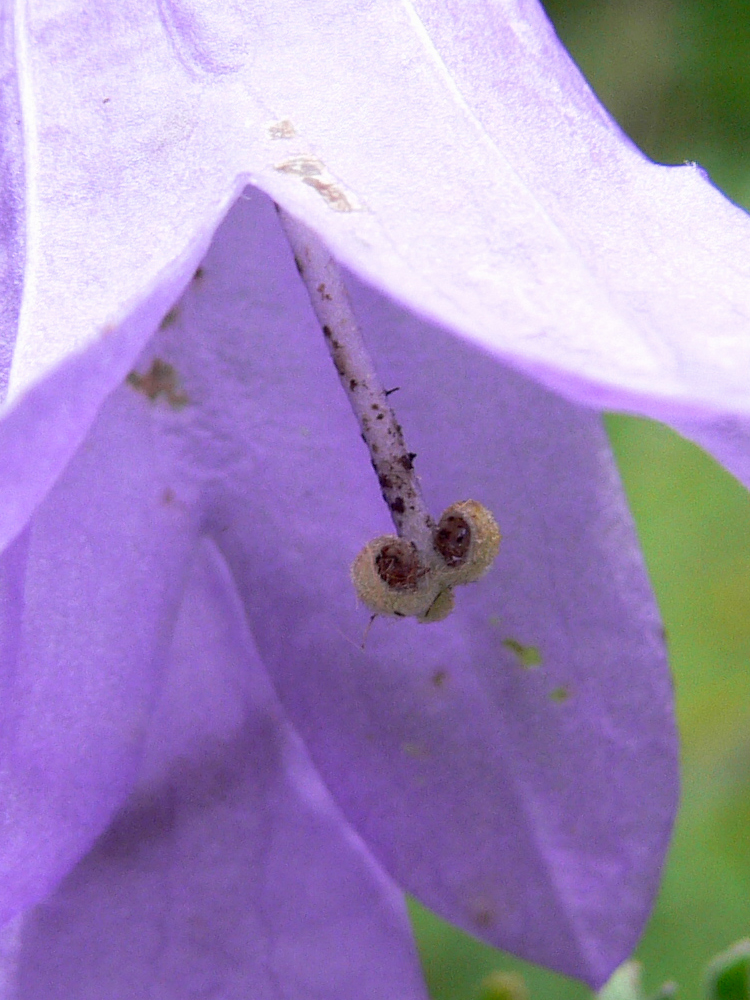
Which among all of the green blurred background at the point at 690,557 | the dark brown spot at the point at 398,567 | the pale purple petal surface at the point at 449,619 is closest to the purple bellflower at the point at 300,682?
the pale purple petal surface at the point at 449,619

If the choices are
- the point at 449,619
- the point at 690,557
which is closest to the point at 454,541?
the point at 449,619

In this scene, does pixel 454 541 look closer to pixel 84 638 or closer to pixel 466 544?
pixel 466 544

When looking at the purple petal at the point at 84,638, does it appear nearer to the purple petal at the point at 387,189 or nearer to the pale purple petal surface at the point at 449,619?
the pale purple petal surface at the point at 449,619

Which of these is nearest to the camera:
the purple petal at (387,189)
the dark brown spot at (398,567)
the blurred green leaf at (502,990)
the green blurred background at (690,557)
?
the purple petal at (387,189)

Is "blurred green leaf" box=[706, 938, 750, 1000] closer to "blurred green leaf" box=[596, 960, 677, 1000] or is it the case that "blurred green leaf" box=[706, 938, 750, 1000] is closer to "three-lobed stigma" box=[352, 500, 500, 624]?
"blurred green leaf" box=[596, 960, 677, 1000]

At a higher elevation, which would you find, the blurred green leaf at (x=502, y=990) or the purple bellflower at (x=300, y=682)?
the purple bellflower at (x=300, y=682)

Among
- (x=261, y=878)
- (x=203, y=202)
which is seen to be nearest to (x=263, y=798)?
(x=261, y=878)

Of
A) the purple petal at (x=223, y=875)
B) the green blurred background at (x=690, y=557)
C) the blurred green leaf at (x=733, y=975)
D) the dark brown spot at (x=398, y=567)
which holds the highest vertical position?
the dark brown spot at (x=398, y=567)
